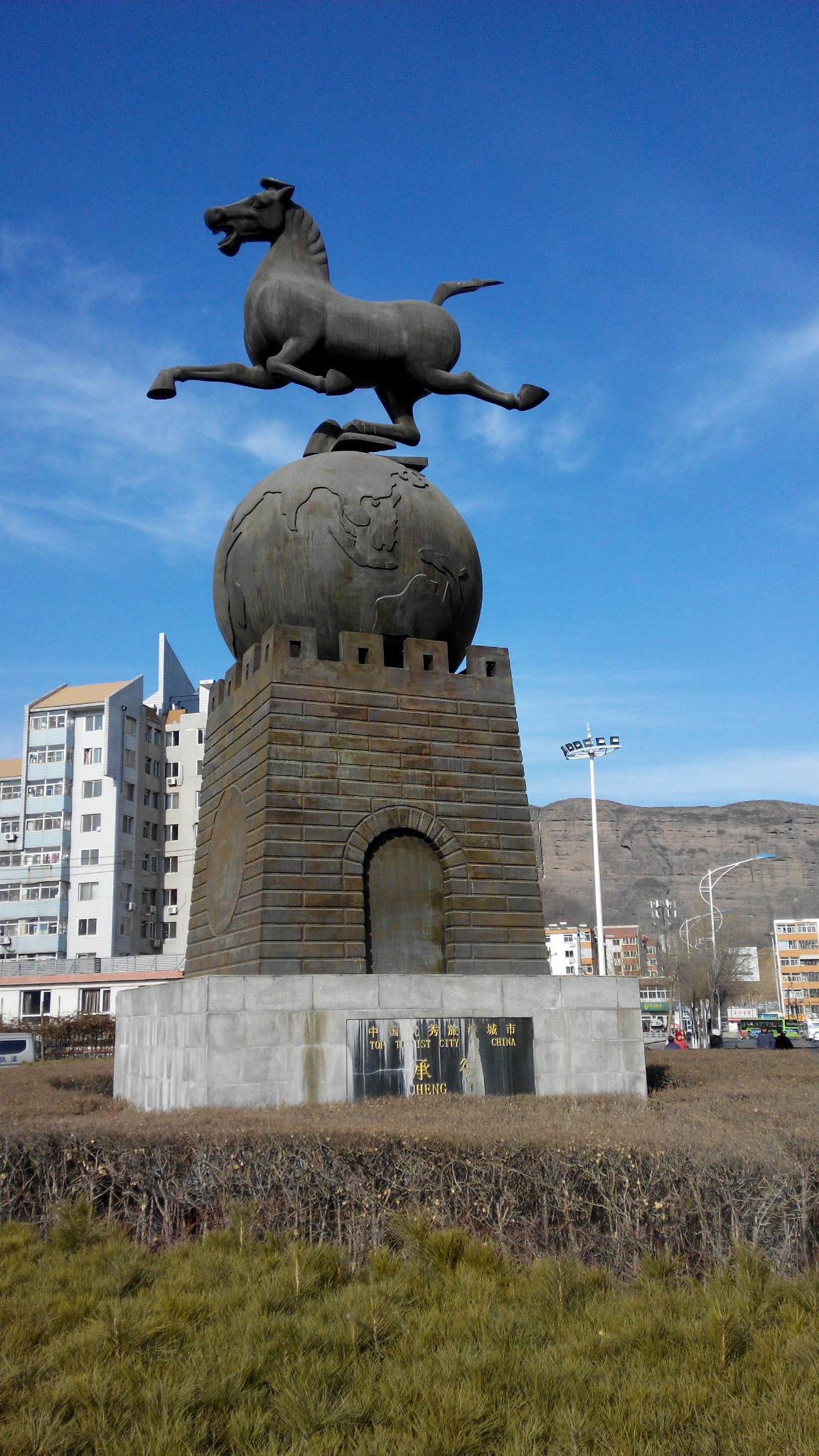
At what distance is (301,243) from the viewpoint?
19.7 m

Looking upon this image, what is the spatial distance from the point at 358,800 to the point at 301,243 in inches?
410

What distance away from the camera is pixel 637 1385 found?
5441 mm

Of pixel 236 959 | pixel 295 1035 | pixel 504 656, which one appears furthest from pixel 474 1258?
pixel 504 656

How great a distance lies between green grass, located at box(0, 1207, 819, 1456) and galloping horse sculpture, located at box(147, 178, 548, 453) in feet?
49.3

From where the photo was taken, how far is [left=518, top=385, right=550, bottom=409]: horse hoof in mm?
20344

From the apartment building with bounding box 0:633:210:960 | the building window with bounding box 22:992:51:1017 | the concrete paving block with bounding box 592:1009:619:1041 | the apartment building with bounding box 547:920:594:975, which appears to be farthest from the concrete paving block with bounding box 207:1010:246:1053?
the apartment building with bounding box 547:920:594:975

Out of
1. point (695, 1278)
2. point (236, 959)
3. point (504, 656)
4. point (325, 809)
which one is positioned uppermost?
point (504, 656)

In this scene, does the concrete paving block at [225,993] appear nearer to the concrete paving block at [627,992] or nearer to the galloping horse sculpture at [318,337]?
the concrete paving block at [627,992]

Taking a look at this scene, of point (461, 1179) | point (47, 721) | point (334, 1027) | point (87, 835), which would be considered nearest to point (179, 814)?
point (87, 835)

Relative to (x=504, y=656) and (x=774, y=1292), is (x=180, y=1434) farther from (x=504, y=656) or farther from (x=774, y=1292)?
(x=504, y=656)

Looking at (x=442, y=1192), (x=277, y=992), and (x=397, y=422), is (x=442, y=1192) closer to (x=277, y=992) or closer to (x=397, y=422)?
(x=277, y=992)

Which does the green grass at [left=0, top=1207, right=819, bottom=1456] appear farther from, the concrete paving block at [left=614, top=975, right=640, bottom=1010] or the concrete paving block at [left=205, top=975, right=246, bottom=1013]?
the concrete paving block at [left=614, top=975, right=640, bottom=1010]

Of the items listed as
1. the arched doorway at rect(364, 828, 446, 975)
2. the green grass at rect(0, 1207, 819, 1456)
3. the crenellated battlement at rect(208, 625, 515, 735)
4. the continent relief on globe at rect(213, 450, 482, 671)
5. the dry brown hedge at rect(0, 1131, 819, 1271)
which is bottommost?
the green grass at rect(0, 1207, 819, 1456)

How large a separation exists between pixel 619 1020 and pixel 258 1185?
339 inches
